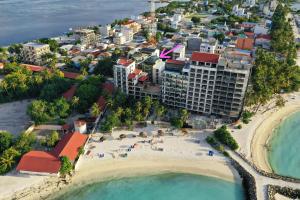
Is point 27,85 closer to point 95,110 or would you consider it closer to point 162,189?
point 95,110

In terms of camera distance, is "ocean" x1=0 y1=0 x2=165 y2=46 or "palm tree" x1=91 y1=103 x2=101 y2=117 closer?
"palm tree" x1=91 y1=103 x2=101 y2=117

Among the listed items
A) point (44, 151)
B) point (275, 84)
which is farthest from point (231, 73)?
point (44, 151)

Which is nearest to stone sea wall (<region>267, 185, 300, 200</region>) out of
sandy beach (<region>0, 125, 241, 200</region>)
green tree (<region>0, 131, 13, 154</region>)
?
sandy beach (<region>0, 125, 241, 200</region>)

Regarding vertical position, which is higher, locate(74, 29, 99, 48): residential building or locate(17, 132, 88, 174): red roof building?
locate(74, 29, 99, 48): residential building

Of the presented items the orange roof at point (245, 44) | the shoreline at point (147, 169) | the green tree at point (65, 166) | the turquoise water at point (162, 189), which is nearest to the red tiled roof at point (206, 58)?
the shoreline at point (147, 169)

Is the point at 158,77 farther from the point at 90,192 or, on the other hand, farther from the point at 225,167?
the point at 90,192

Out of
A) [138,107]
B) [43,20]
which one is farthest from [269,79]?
[43,20]

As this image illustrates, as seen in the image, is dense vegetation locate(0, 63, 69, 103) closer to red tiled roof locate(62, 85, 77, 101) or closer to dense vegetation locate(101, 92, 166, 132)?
red tiled roof locate(62, 85, 77, 101)
